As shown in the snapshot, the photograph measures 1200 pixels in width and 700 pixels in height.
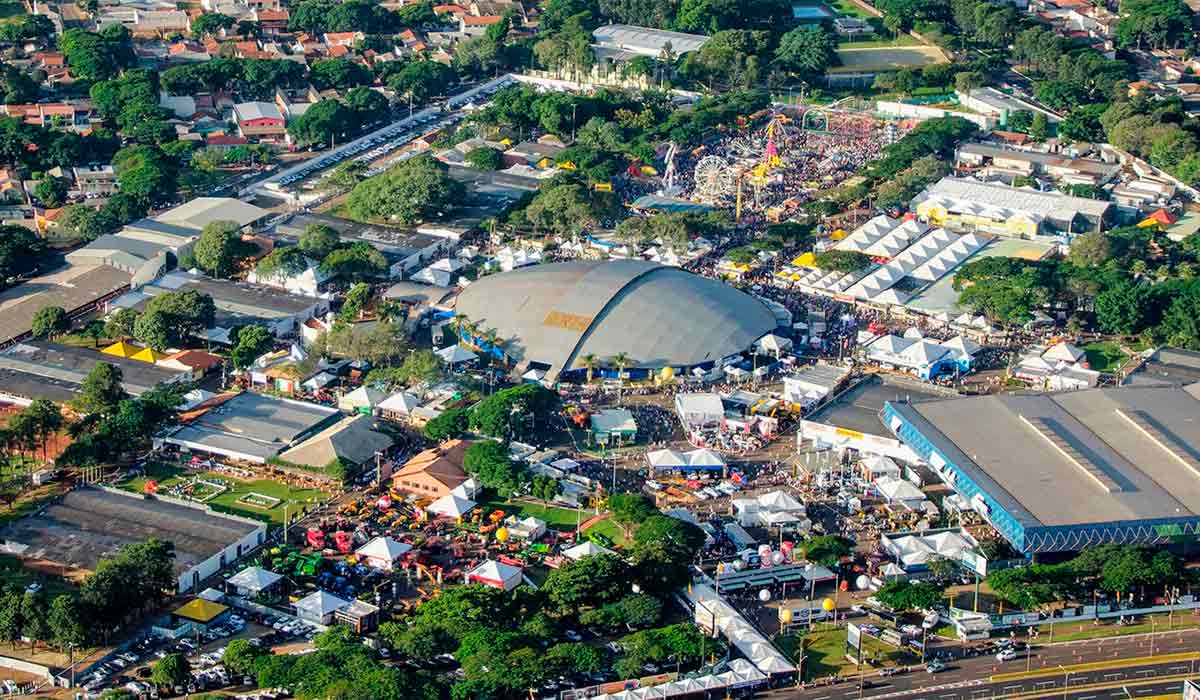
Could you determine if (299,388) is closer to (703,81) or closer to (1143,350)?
(1143,350)

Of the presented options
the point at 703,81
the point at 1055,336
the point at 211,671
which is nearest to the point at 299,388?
the point at 211,671

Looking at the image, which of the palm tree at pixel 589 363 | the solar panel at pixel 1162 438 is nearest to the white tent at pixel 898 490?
the solar panel at pixel 1162 438

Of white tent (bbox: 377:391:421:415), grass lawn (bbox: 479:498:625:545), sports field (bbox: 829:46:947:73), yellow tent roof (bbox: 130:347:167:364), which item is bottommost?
grass lawn (bbox: 479:498:625:545)

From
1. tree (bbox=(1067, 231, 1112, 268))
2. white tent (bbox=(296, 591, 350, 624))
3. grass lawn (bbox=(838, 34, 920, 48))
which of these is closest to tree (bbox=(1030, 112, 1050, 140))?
tree (bbox=(1067, 231, 1112, 268))

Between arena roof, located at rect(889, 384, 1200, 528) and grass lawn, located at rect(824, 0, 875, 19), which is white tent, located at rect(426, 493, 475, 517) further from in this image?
grass lawn, located at rect(824, 0, 875, 19)

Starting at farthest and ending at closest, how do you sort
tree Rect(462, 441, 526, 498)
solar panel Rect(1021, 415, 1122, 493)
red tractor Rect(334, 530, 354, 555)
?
tree Rect(462, 441, 526, 498)
solar panel Rect(1021, 415, 1122, 493)
red tractor Rect(334, 530, 354, 555)

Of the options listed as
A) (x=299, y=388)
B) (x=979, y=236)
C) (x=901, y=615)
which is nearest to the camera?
(x=901, y=615)

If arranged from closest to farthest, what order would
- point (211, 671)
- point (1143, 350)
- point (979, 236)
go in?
point (211, 671), point (1143, 350), point (979, 236)

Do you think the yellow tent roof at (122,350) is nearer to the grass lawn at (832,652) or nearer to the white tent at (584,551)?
the white tent at (584,551)
